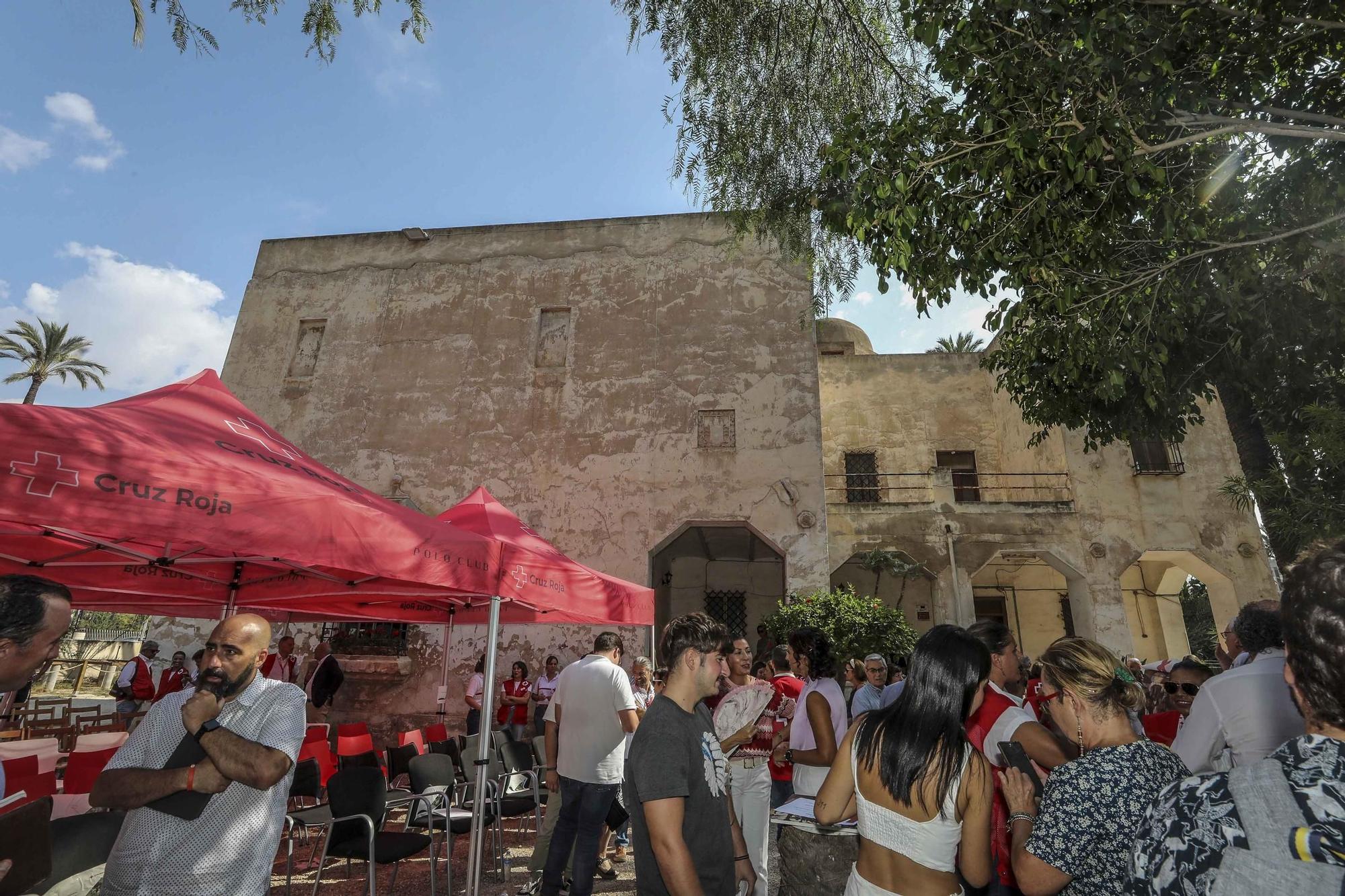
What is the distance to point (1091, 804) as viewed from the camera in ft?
6.56

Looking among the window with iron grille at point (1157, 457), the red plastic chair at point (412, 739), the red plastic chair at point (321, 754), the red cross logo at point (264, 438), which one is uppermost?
the window with iron grille at point (1157, 457)

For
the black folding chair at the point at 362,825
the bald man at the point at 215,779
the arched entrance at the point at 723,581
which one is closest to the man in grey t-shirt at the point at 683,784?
the bald man at the point at 215,779

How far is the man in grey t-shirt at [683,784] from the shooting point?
82.0 inches

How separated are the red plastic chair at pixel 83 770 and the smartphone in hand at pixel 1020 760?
5.99 m

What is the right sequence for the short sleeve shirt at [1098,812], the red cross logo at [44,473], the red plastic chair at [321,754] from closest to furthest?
1. the short sleeve shirt at [1098,812]
2. the red cross logo at [44,473]
3. the red plastic chair at [321,754]

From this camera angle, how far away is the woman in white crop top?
7.04 ft

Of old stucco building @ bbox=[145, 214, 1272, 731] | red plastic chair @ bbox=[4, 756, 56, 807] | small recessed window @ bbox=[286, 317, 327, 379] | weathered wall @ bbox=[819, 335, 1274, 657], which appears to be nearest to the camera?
red plastic chair @ bbox=[4, 756, 56, 807]

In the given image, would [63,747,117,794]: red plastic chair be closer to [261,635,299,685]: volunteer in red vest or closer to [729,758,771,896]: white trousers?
[729,758,771,896]: white trousers

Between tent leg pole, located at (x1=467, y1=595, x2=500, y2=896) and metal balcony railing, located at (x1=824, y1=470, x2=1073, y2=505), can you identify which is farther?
metal balcony railing, located at (x1=824, y1=470, x2=1073, y2=505)

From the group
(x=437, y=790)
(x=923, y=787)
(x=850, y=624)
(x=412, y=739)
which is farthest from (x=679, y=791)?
(x=850, y=624)

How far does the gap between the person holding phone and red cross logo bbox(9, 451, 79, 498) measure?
3689mm

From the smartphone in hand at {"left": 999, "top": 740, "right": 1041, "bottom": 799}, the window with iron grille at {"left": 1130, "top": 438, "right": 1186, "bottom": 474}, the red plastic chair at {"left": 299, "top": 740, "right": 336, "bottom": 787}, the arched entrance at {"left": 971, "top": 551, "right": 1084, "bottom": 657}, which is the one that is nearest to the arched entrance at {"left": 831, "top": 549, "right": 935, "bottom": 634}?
the arched entrance at {"left": 971, "top": 551, "right": 1084, "bottom": 657}

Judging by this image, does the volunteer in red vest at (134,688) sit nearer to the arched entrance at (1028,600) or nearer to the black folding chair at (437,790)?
the black folding chair at (437,790)

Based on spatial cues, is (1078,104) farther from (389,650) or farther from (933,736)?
(389,650)
